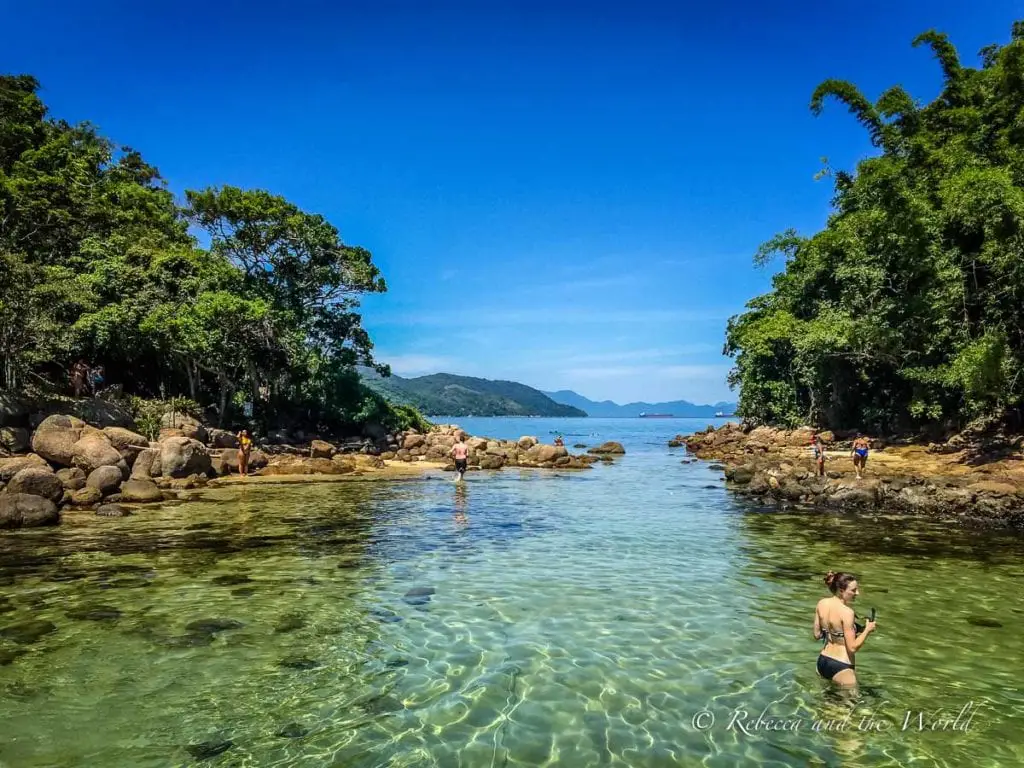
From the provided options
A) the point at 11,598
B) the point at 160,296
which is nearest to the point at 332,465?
the point at 160,296

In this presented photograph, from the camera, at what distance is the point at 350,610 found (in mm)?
10586

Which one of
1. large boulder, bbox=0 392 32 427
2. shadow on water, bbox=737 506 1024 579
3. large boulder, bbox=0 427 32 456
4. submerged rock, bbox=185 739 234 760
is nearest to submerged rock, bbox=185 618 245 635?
submerged rock, bbox=185 739 234 760

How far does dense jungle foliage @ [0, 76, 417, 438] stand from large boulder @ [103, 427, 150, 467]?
4.67 meters

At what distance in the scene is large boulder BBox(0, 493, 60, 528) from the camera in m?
17.0

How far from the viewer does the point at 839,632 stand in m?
7.49

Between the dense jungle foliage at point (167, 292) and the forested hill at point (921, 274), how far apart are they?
96.8 feet

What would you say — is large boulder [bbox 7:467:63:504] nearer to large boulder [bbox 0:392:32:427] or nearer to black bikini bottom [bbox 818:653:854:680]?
large boulder [bbox 0:392:32:427]

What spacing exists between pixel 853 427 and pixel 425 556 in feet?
129

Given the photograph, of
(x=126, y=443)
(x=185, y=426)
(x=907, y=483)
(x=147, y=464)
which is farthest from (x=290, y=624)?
(x=185, y=426)

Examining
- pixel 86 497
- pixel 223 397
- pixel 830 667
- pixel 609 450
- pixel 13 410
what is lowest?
pixel 830 667

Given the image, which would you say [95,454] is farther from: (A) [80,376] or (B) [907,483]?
(B) [907,483]

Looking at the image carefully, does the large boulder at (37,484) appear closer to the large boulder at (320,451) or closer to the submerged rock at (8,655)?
the submerged rock at (8,655)

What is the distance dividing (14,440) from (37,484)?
8062mm

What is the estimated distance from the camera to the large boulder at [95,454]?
24.1 meters
